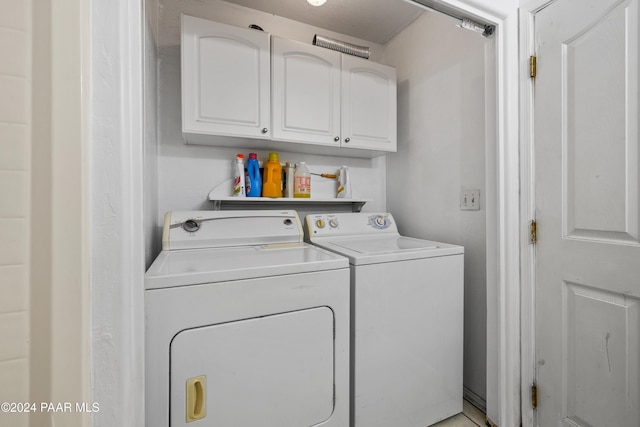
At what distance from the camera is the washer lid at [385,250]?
1.33 meters

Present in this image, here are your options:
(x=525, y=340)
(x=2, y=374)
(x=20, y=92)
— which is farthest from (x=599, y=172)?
(x=2, y=374)

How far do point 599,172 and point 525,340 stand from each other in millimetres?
869

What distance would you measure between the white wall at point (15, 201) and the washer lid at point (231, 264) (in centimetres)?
34

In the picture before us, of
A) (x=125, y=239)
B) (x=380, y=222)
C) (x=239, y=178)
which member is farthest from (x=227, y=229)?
(x=380, y=222)

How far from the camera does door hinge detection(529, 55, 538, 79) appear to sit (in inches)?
53.1

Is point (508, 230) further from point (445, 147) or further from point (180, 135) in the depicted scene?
point (180, 135)

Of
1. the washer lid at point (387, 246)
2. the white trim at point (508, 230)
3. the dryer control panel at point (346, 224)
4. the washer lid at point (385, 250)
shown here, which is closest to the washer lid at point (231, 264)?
the washer lid at point (385, 250)

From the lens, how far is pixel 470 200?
1695mm

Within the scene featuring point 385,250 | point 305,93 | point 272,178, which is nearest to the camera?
point 385,250

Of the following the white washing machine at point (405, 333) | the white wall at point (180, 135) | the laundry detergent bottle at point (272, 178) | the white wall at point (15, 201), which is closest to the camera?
the white wall at point (15, 201)

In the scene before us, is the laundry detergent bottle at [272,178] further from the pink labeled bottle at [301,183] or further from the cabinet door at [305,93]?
the cabinet door at [305,93]

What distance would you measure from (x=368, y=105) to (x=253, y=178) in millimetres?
995

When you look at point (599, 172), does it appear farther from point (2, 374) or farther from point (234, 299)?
point (2, 374)

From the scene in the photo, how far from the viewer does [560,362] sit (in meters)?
1.28
